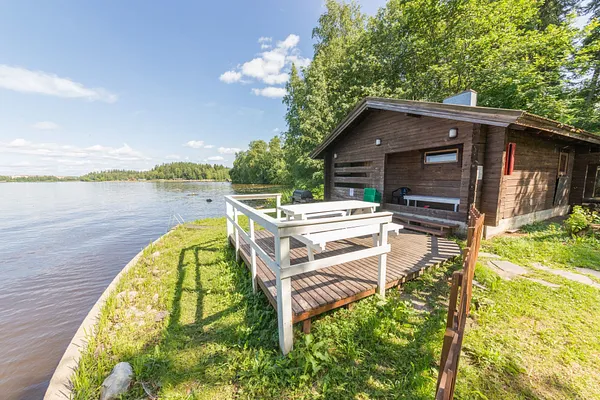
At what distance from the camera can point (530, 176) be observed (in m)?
6.27

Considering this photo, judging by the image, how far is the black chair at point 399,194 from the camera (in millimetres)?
8242

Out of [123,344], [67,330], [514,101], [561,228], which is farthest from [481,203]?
[67,330]

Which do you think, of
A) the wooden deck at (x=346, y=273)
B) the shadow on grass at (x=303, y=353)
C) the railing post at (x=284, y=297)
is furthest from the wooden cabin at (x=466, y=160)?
the railing post at (x=284, y=297)

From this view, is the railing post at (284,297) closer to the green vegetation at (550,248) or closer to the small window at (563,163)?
the green vegetation at (550,248)

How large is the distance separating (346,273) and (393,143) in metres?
5.60

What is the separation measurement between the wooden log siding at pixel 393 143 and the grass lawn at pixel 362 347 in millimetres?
3259

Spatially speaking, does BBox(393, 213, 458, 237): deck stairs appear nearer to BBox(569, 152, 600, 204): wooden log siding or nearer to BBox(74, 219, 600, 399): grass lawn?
BBox(74, 219, 600, 399): grass lawn

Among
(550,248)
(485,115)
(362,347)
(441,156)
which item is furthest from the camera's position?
(441,156)

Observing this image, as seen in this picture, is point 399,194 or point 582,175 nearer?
point 582,175

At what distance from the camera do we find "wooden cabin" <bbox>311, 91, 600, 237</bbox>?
17.3 ft

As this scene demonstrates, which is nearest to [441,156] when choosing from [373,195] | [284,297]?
[373,195]

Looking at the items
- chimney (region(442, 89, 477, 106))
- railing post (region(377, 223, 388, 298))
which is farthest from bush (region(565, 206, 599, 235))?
railing post (region(377, 223, 388, 298))

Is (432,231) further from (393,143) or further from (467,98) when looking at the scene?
(467,98)

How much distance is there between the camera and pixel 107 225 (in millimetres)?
12062
